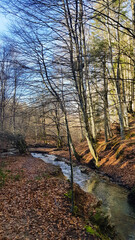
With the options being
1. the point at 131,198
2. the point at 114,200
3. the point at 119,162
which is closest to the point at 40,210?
the point at 114,200

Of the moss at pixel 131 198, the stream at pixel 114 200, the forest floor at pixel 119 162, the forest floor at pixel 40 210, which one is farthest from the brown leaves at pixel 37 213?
the forest floor at pixel 119 162

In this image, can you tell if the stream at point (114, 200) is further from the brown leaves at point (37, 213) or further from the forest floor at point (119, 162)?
the brown leaves at point (37, 213)

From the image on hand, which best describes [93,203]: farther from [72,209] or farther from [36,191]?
[36,191]

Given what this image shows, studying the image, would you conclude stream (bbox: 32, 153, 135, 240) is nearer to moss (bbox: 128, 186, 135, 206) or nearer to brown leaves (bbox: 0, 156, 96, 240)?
moss (bbox: 128, 186, 135, 206)

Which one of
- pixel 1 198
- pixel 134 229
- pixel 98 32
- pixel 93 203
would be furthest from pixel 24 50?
pixel 98 32

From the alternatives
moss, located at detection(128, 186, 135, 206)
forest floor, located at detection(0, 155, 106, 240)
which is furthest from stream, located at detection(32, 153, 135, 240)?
forest floor, located at detection(0, 155, 106, 240)

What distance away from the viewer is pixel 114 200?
752 cm

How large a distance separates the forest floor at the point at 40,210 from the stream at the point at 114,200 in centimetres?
78

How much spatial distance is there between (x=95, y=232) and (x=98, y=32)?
686 inches

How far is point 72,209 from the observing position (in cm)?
566

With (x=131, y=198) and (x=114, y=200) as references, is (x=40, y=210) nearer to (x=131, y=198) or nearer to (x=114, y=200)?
(x=114, y=200)

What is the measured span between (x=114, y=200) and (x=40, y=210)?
364cm

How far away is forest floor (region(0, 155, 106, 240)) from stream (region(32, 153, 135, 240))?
0.78m

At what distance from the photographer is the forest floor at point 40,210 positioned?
4504mm
